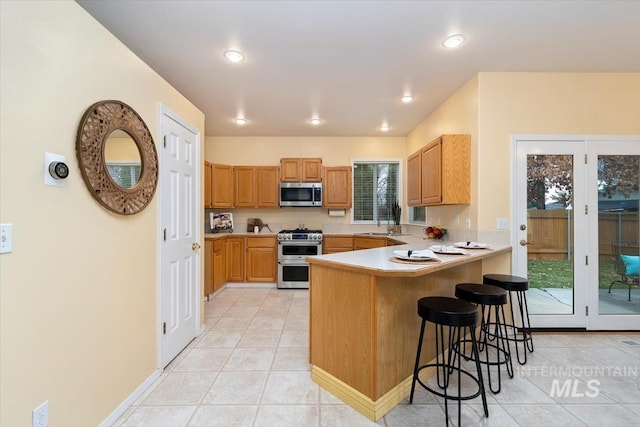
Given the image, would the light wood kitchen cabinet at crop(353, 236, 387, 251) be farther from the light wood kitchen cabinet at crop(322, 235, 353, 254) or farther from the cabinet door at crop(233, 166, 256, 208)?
→ the cabinet door at crop(233, 166, 256, 208)

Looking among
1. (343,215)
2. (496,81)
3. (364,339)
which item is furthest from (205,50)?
(343,215)

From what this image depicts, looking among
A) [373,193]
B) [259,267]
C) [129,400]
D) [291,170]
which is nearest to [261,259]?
[259,267]

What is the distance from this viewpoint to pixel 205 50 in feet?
7.68

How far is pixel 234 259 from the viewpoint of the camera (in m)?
4.62

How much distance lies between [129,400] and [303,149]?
4237 mm

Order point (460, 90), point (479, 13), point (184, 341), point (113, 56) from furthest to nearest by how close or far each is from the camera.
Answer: point (460, 90) → point (184, 341) → point (479, 13) → point (113, 56)

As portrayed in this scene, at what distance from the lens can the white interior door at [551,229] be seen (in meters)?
2.77

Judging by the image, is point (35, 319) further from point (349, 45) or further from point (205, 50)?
point (349, 45)

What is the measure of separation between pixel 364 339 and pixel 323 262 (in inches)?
21.8

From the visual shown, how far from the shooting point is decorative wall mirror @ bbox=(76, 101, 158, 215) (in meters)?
1.47

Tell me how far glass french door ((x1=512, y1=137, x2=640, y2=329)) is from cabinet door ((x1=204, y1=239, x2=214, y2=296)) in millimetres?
3796

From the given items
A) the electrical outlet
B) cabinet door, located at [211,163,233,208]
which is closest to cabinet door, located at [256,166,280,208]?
cabinet door, located at [211,163,233,208]

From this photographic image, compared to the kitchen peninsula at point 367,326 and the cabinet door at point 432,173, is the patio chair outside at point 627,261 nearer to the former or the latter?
the cabinet door at point 432,173

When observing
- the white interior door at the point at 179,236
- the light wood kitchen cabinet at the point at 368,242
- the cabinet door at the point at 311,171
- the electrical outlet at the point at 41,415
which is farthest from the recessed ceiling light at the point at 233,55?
the light wood kitchen cabinet at the point at 368,242
